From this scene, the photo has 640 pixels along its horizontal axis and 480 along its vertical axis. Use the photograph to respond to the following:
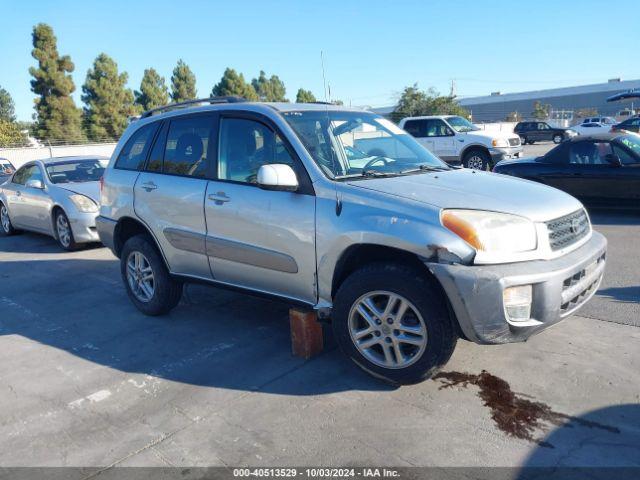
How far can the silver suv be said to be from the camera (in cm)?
319

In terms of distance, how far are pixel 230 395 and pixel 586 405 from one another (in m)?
→ 2.23

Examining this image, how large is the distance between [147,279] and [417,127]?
44.1ft

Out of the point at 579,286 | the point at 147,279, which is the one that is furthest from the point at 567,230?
the point at 147,279

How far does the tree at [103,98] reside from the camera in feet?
124

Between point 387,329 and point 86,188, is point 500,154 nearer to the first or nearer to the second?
point 86,188

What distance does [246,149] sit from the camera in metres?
4.36

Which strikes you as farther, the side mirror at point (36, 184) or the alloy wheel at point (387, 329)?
the side mirror at point (36, 184)

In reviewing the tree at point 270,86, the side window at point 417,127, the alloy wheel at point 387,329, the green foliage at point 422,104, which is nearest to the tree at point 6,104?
the tree at point 270,86

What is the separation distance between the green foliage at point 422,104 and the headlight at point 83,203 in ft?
110

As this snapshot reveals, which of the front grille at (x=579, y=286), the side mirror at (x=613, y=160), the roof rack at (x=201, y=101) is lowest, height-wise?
the front grille at (x=579, y=286)

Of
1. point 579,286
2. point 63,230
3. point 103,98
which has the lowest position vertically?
point 63,230

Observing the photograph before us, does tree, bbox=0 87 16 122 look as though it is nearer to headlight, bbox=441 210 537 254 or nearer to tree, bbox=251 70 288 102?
tree, bbox=251 70 288 102

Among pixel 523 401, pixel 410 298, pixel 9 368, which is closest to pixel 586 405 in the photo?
pixel 523 401

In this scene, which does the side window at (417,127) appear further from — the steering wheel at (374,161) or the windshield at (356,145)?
the steering wheel at (374,161)
